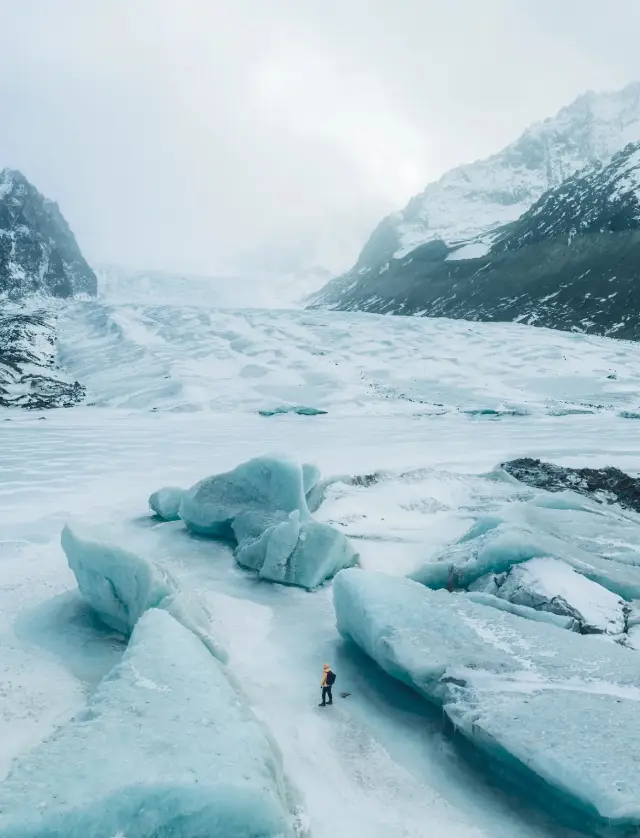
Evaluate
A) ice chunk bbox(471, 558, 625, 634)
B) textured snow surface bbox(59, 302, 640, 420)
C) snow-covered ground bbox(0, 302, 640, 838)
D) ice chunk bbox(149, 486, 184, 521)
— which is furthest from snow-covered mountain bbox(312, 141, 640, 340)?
ice chunk bbox(149, 486, 184, 521)

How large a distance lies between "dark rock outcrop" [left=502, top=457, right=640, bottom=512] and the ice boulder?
11674 millimetres

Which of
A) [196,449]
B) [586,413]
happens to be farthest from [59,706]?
[586,413]

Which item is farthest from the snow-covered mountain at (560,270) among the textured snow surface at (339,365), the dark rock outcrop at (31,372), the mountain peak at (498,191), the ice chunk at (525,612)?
the ice chunk at (525,612)

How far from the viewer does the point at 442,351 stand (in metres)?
43.5

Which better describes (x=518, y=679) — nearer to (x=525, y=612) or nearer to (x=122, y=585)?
(x=525, y=612)

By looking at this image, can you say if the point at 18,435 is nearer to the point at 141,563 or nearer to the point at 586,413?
the point at 141,563

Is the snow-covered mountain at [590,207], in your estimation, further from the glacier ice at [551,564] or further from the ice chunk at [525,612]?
the ice chunk at [525,612]

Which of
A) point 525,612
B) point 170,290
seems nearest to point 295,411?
point 525,612

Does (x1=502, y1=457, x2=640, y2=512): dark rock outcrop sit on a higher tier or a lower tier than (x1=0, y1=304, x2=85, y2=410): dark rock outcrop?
lower

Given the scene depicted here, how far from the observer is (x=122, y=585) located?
7.88 metres

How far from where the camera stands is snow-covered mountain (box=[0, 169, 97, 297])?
106750 millimetres

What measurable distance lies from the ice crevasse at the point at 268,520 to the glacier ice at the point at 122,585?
1.80 meters

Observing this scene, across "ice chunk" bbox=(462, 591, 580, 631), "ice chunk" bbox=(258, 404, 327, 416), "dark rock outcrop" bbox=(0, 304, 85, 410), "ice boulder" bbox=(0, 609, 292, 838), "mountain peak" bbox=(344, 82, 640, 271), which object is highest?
"mountain peak" bbox=(344, 82, 640, 271)

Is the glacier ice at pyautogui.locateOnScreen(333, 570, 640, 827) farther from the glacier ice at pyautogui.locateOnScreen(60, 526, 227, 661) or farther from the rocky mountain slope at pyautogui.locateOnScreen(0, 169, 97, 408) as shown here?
the rocky mountain slope at pyautogui.locateOnScreen(0, 169, 97, 408)
